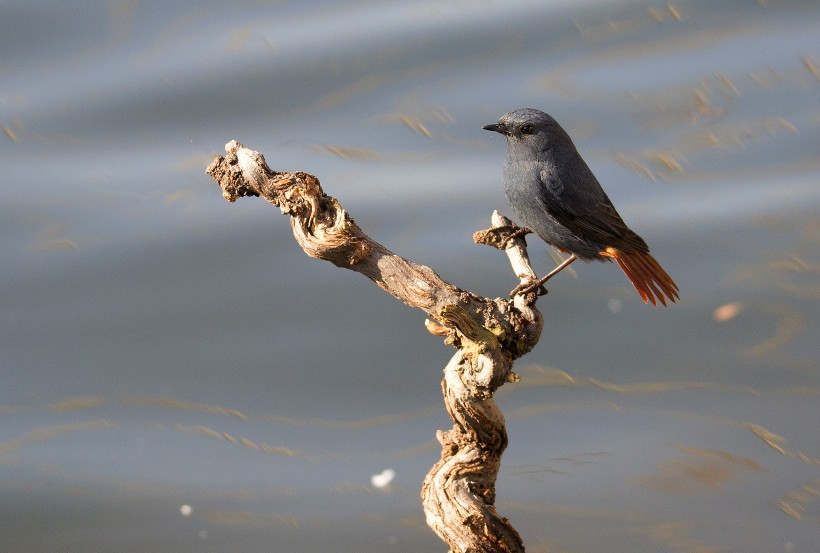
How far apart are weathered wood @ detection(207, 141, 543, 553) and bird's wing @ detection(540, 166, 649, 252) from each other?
12.8 inches

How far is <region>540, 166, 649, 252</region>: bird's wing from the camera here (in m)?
2.40

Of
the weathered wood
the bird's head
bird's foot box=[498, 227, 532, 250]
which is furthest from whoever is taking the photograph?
bird's foot box=[498, 227, 532, 250]

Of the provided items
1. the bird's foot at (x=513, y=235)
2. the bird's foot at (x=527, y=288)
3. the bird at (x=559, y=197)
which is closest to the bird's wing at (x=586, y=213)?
the bird at (x=559, y=197)

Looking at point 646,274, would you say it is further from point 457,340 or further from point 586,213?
point 457,340

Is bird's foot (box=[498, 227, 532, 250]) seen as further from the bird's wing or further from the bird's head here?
the bird's head

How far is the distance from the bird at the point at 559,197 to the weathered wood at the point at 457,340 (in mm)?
315

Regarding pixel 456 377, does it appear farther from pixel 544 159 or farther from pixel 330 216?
pixel 544 159

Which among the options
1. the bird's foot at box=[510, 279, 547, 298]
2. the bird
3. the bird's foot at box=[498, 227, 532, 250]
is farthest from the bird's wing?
the bird's foot at box=[510, 279, 547, 298]

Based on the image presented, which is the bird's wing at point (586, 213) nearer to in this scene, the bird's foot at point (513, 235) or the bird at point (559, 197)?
the bird at point (559, 197)

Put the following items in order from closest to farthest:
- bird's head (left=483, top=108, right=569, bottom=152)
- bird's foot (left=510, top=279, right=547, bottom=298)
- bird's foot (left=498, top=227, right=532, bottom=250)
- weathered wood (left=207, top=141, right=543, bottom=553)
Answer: weathered wood (left=207, top=141, right=543, bottom=553) → bird's foot (left=510, top=279, right=547, bottom=298) → bird's head (left=483, top=108, right=569, bottom=152) → bird's foot (left=498, top=227, right=532, bottom=250)

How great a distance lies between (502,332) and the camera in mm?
2084

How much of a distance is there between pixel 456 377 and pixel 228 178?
0.82m

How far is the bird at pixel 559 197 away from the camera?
93.8 inches

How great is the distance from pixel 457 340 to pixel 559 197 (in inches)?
22.8
